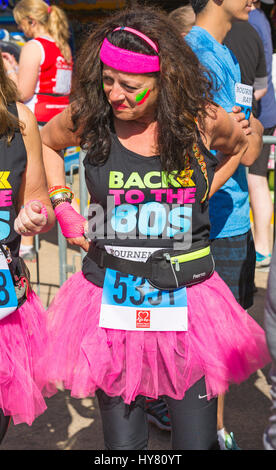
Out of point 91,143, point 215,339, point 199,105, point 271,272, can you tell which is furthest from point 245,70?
point 271,272

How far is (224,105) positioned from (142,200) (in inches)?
31.5

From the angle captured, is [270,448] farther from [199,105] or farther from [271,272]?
[199,105]

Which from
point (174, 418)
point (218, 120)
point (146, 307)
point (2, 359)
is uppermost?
point (218, 120)

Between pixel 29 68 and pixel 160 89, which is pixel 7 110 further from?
pixel 29 68

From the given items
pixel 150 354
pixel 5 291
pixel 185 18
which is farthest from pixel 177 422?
pixel 185 18

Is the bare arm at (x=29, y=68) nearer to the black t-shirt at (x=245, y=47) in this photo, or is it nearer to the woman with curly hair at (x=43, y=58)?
the woman with curly hair at (x=43, y=58)

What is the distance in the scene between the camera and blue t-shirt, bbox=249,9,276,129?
498 centimetres

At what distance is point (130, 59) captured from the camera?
2.08m

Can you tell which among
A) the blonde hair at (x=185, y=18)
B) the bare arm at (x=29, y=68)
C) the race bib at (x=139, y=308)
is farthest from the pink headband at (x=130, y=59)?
the bare arm at (x=29, y=68)

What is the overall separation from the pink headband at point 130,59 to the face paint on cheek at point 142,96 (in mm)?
66

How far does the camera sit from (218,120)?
94.2 inches

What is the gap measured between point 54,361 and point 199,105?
41.1 inches

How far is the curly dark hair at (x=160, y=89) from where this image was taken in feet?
7.07

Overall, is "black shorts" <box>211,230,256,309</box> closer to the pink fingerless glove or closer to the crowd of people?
the crowd of people
